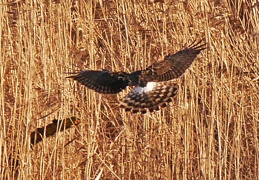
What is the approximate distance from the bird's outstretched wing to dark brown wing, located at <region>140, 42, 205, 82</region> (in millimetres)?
80

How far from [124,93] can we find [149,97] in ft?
1.53

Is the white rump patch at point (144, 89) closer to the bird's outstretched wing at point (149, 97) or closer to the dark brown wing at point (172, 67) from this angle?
the bird's outstretched wing at point (149, 97)

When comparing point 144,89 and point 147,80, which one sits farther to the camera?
point 144,89

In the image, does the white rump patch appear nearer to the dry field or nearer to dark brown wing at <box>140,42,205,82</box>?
dark brown wing at <box>140,42,205,82</box>

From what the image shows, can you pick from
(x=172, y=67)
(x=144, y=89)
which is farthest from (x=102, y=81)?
(x=172, y=67)

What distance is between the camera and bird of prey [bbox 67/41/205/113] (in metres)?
3.30

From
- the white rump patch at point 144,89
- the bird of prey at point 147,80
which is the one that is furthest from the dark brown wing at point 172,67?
the white rump patch at point 144,89

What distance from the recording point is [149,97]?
11.2 ft

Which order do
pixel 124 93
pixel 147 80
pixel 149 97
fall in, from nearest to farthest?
pixel 147 80, pixel 149 97, pixel 124 93

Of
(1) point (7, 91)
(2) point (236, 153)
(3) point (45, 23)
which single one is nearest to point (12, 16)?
(3) point (45, 23)

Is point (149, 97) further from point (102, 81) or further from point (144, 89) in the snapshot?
point (102, 81)

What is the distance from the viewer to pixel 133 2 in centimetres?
387

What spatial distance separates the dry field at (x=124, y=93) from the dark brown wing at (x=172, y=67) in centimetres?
17

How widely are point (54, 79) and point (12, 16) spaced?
20.6 inches
